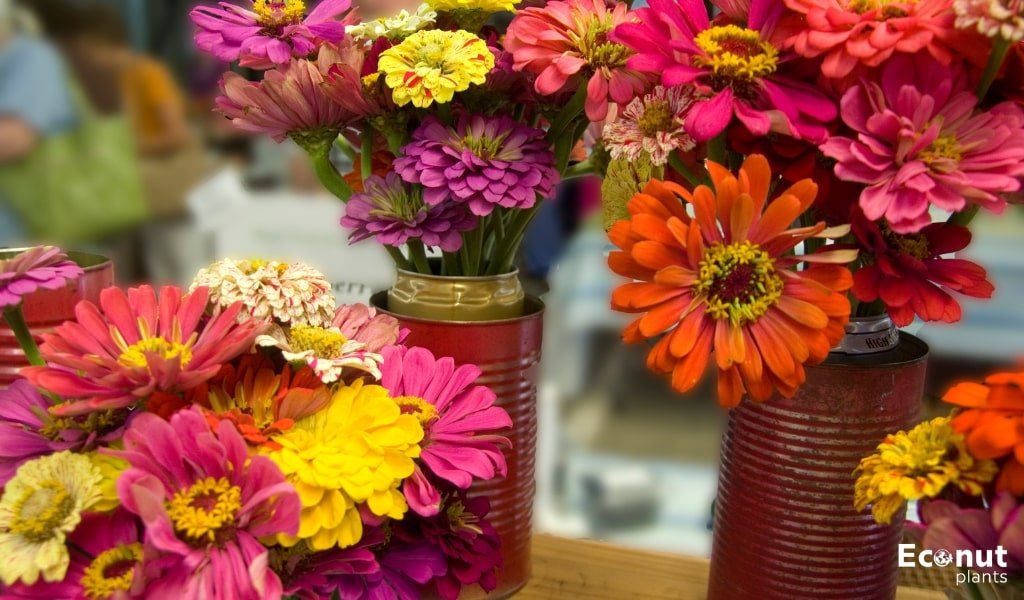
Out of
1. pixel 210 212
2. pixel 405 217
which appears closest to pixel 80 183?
pixel 210 212

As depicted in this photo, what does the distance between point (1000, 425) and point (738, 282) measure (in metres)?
0.12

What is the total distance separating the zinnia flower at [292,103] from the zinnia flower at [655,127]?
0.48 feet

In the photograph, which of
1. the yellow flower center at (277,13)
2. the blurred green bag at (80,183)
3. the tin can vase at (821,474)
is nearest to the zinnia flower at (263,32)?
the yellow flower center at (277,13)

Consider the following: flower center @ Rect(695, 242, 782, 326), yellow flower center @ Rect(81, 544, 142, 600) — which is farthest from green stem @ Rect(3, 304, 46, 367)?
flower center @ Rect(695, 242, 782, 326)

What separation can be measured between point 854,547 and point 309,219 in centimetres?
88

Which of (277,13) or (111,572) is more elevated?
(277,13)

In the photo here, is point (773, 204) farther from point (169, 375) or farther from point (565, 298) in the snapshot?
point (565, 298)

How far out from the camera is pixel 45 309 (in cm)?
54

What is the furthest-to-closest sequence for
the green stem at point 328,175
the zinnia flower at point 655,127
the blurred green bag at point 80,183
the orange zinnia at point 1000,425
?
the blurred green bag at point 80,183 < the green stem at point 328,175 < the zinnia flower at point 655,127 < the orange zinnia at point 1000,425

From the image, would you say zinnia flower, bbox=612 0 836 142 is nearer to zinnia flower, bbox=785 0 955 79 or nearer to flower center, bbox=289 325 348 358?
zinnia flower, bbox=785 0 955 79

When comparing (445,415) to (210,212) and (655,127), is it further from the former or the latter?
(210,212)

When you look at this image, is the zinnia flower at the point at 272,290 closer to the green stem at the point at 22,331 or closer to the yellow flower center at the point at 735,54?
the green stem at the point at 22,331

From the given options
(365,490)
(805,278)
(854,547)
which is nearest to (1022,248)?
(854,547)

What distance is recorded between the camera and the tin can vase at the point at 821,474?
495mm
